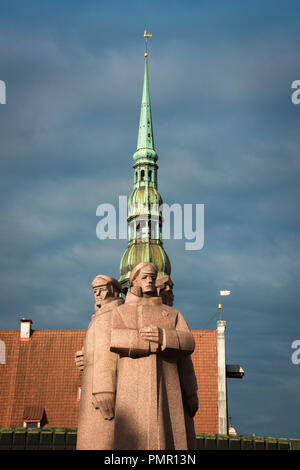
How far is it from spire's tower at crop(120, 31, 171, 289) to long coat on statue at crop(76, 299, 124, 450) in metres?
44.6

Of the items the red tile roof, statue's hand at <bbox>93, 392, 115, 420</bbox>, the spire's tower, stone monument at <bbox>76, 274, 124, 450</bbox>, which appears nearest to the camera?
statue's hand at <bbox>93, 392, 115, 420</bbox>

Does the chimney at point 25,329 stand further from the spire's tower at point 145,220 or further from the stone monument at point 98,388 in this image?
the stone monument at point 98,388

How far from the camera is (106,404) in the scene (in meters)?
11.8

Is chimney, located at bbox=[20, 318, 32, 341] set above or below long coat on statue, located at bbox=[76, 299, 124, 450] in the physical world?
above

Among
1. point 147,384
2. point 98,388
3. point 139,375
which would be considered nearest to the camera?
point 147,384

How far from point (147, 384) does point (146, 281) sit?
1.79 m

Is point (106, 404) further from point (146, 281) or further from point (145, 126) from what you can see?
point (145, 126)

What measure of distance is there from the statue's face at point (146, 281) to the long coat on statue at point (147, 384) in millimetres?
373

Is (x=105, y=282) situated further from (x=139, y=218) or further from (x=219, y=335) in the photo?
(x=139, y=218)

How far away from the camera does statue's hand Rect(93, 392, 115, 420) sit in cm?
1176

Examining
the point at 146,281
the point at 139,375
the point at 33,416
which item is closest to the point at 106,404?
the point at 139,375

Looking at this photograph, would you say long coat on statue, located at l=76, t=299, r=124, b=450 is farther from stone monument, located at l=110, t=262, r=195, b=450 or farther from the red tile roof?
the red tile roof

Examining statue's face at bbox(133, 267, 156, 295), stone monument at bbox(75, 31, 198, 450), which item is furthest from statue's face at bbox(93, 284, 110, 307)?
statue's face at bbox(133, 267, 156, 295)

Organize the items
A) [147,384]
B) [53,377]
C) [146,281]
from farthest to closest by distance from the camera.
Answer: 1. [53,377]
2. [146,281]
3. [147,384]
